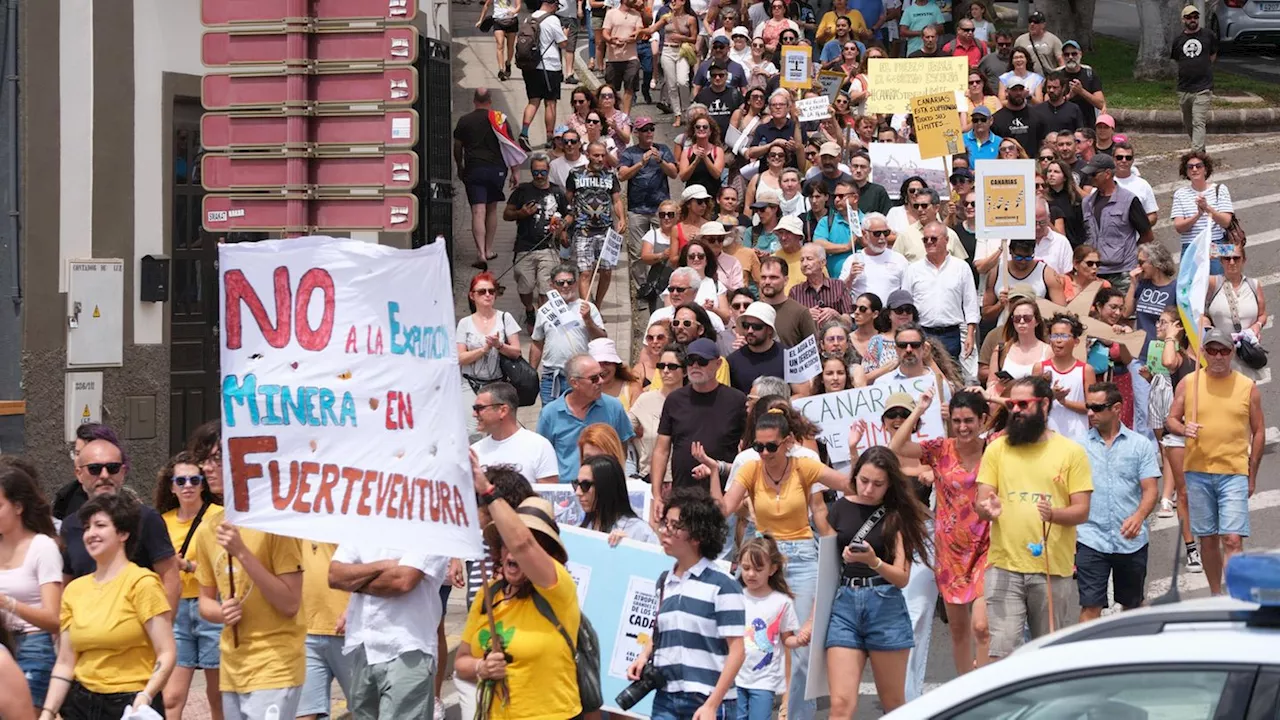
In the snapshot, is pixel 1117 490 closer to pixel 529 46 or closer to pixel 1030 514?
pixel 1030 514

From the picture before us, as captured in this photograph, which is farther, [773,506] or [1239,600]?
[773,506]

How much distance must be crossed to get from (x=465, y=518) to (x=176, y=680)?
3048 mm

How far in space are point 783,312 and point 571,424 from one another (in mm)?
2811

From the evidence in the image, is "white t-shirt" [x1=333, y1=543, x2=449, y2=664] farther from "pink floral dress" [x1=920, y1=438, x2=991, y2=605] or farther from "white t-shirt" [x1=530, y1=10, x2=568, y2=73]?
"white t-shirt" [x1=530, y1=10, x2=568, y2=73]

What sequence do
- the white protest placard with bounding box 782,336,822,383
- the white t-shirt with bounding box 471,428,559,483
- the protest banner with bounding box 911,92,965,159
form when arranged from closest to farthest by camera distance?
the white t-shirt with bounding box 471,428,559,483, the white protest placard with bounding box 782,336,822,383, the protest banner with bounding box 911,92,965,159

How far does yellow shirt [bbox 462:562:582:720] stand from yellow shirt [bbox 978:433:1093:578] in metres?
3.64

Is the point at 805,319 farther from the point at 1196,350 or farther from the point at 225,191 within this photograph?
the point at 225,191

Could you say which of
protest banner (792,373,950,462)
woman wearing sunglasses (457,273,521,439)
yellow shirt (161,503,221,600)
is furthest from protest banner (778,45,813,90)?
yellow shirt (161,503,221,600)

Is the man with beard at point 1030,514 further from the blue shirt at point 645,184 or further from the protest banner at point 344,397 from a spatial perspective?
the blue shirt at point 645,184

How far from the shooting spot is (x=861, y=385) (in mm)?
12203

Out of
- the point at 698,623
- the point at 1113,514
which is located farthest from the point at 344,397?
the point at 1113,514

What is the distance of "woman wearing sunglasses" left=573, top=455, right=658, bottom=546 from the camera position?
877cm

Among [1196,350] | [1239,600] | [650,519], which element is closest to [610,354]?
[650,519]

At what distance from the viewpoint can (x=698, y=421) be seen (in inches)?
438
